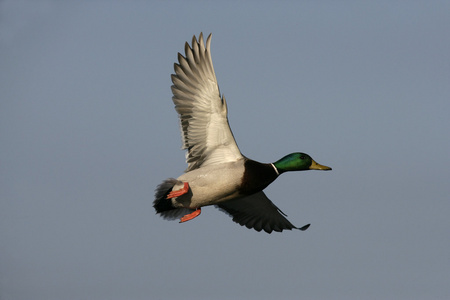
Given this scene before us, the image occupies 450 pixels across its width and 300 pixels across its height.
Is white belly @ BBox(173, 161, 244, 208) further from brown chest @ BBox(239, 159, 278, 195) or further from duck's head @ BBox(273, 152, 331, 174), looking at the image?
duck's head @ BBox(273, 152, 331, 174)

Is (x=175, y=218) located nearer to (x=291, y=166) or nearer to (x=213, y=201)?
(x=213, y=201)

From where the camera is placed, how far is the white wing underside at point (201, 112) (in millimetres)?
16125

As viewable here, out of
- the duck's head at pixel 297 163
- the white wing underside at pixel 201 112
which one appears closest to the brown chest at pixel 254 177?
the white wing underside at pixel 201 112

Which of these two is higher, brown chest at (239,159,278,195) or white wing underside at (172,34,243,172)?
white wing underside at (172,34,243,172)

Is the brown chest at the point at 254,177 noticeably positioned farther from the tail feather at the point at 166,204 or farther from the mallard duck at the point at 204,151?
the tail feather at the point at 166,204

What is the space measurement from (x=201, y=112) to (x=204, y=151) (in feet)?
2.86

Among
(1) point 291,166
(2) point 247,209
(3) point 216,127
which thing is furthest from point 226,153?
(2) point 247,209

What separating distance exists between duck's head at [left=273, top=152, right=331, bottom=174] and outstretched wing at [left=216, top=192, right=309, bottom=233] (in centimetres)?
152

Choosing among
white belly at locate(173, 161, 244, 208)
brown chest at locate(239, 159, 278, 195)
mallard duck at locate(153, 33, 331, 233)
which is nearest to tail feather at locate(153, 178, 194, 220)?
mallard duck at locate(153, 33, 331, 233)

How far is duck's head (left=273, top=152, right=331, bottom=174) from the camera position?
17062 mm

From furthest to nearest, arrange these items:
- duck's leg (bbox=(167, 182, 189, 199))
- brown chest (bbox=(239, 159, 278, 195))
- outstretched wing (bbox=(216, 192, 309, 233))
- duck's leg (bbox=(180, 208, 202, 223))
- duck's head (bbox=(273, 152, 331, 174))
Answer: outstretched wing (bbox=(216, 192, 309, 233)) < duck's head (bbox=(273, 152, 331, 174)) < duck's leg (bbox=(180, 208, 202, 223)) < brown chest (bbox=(239, 159, 278, 195)) < duck's leg (bbox=(167, 182, 189, 199))

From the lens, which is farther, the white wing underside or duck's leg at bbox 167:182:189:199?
the white wing underside

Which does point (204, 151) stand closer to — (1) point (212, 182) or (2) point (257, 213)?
(1) point (212, 182)

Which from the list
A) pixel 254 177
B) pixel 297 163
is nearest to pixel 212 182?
pixel 254 177
